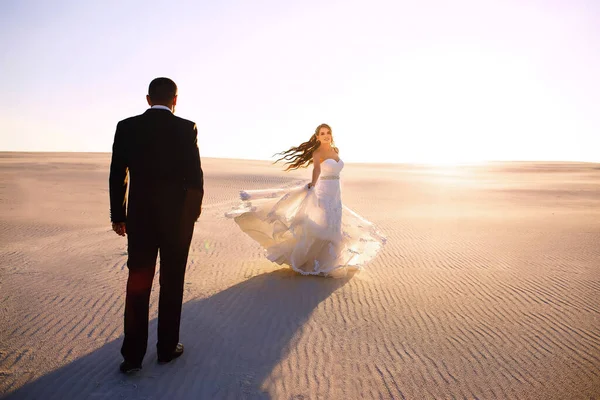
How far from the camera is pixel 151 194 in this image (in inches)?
149

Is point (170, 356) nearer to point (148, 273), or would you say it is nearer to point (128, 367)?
point (128, 367)

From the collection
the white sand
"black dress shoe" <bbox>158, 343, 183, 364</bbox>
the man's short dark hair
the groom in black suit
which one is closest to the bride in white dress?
the white sand

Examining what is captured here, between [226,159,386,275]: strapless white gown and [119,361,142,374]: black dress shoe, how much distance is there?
3259 millimetres

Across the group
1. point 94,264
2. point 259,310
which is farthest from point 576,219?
point 94,264

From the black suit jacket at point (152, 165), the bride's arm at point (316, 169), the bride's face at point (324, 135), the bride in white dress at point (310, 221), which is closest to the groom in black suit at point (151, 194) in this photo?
the black suit jacket at point (152, 165)

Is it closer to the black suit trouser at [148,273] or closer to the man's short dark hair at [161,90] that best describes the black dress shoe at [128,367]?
the black suit trouser at [148,273]

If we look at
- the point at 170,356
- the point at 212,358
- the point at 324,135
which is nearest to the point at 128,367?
the point at 170,356

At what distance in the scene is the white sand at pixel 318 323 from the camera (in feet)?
12.8

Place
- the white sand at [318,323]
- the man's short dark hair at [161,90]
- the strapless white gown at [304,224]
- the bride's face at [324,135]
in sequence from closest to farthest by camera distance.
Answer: the man's short dark hair at [161,90]
the white sand at [318,323]
the strapless white gown at [304,224]
the bride's face at [324,135]

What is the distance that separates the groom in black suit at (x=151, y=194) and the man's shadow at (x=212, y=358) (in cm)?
30

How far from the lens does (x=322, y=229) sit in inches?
275

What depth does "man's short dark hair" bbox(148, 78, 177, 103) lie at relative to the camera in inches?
149

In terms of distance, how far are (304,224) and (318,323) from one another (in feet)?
6.56

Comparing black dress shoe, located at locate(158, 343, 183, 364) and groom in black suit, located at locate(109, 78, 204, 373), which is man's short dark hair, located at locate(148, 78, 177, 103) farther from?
black dress shoe, located at locate(158, 343, 183, 364)
